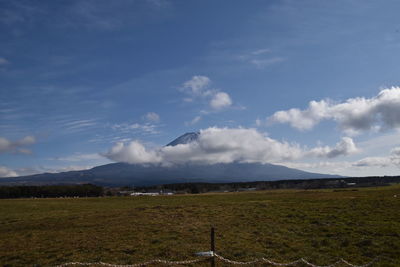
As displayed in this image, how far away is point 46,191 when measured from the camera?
145000 mm

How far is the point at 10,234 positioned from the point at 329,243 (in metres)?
25.9

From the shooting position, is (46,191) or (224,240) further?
(46,191)

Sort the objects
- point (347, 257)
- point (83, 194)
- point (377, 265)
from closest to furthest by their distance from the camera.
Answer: point (377, 265), point (347, 257), point (83, 194)

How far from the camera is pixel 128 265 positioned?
15.3 meters

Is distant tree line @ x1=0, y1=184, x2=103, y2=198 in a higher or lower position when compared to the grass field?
lower

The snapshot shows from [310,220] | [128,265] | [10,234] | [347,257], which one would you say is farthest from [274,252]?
[10,234]

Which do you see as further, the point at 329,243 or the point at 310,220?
the point at 310,220

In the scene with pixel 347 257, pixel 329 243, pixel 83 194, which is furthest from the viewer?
pixel 83 194

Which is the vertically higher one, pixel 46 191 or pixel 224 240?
pixel 224 240

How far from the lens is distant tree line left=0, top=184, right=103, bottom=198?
458 ft

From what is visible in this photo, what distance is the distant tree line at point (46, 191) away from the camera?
140 m

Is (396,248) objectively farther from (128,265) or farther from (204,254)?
(128,265)

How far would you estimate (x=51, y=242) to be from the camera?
22.6 metres

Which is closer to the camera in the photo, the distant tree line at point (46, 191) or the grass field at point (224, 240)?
the grass field at point (224, 240)
